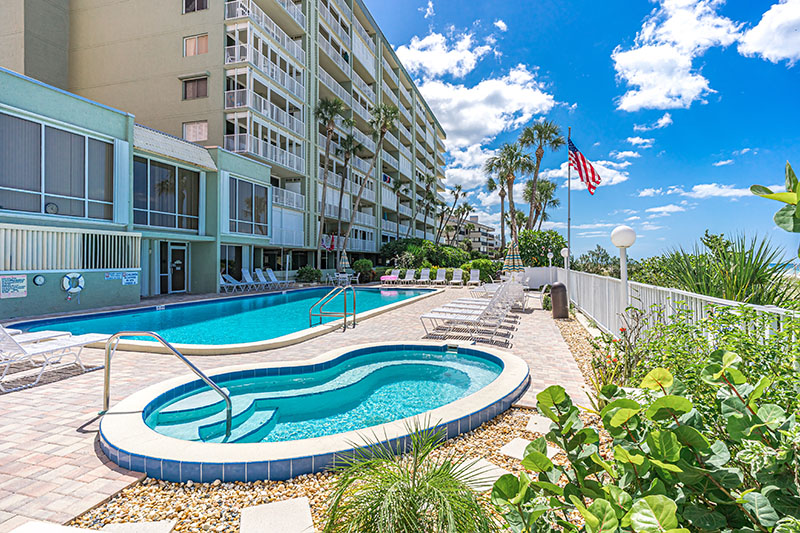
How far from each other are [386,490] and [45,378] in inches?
235

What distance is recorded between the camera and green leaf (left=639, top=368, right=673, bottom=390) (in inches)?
Result: 57.7

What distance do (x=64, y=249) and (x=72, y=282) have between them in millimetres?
1037

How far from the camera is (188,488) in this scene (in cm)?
298

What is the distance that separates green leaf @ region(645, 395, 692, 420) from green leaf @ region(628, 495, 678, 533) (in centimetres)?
26

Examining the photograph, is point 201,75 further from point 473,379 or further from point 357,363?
point 473,379

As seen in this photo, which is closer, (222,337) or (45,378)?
(45,378)

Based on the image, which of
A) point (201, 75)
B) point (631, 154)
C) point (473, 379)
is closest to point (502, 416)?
point (473, 379)

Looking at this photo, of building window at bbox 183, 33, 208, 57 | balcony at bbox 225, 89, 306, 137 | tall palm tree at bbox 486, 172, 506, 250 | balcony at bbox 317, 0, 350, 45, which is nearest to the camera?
balcony at bbox 225, 89, 306, 137

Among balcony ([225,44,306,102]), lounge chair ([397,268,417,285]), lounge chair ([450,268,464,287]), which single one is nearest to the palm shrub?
balcony ([225,44,306,102])

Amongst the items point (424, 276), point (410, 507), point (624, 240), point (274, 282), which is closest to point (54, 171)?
point (274, 282)

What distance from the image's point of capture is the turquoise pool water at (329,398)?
15.0ft

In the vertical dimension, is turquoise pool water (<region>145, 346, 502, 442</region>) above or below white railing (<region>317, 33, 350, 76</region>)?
below

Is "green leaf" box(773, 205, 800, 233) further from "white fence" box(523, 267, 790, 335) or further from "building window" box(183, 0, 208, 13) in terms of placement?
"building window" box(183, 0, 208, 13)

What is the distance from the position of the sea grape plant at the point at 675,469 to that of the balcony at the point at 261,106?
2277cm
